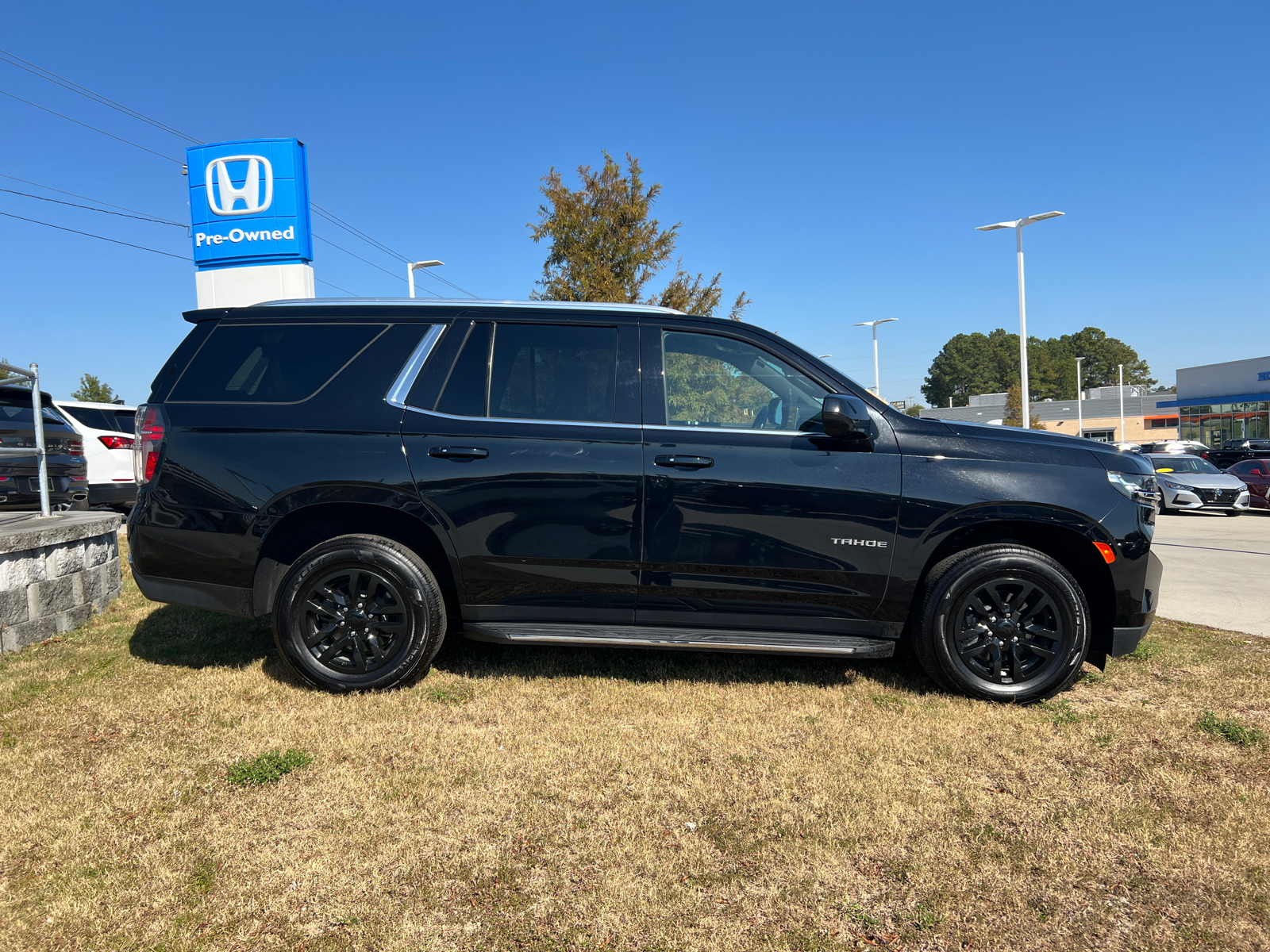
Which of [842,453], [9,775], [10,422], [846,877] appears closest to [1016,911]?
[846,877]

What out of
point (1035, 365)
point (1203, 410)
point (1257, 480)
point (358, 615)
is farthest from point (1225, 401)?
point (1035, 365)

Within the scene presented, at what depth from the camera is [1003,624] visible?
3984 millimetres

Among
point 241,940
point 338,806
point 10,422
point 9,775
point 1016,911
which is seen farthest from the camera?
point 10,422

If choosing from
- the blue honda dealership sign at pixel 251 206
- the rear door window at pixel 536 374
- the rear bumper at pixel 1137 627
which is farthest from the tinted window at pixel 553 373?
the blue honda dealership sign at pixel 251 206

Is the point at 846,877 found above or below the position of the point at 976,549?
below

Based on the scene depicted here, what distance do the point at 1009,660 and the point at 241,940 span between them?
356 cm

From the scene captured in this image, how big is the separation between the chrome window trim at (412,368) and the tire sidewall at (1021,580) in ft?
9.53

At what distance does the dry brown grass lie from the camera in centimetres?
227

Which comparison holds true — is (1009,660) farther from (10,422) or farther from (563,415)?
(10,422)

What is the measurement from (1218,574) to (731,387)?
7600mm

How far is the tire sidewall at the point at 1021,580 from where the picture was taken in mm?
3922

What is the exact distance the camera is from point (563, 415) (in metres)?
4.05

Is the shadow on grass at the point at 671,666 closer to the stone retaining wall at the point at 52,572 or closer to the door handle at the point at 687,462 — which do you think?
the door handle at the point at 687,462

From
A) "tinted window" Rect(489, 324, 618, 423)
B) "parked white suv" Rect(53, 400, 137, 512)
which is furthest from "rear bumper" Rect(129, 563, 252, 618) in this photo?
"parked white suv" Rect(53, 400, 137, 512)
